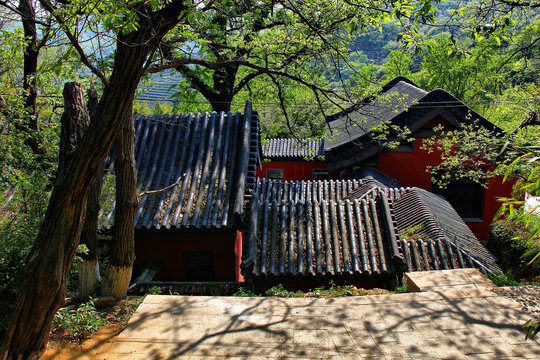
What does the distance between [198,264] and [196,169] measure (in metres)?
2.01

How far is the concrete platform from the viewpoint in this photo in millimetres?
3189

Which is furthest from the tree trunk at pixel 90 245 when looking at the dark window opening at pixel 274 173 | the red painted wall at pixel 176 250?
the dark window opening at pixel 274 173

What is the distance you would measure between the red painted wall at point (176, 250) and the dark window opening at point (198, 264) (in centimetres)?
10

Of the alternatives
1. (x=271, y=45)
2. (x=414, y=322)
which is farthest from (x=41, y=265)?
(x=271, y=45)

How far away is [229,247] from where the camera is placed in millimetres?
8070

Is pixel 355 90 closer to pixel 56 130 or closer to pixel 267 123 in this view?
pixel 56 130

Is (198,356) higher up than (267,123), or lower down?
lower down

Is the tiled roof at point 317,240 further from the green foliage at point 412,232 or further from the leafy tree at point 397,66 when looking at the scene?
the leafy tree at point 397,66

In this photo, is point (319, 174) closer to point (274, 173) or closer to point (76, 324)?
point (274, 173)

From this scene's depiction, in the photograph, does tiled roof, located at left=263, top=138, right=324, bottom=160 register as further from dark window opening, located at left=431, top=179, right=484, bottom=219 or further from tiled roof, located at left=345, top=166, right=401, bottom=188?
dark window opening, located at left=431, top=179, right=484, bottom=219

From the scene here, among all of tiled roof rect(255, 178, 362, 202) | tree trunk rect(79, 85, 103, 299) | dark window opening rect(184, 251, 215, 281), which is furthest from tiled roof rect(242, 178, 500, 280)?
tiled roof rect(255, 178, 362, 202)

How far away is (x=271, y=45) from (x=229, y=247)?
5473 millimetres

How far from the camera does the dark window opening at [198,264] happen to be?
813cm

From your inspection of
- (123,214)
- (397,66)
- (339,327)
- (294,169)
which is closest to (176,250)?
(123,214)
